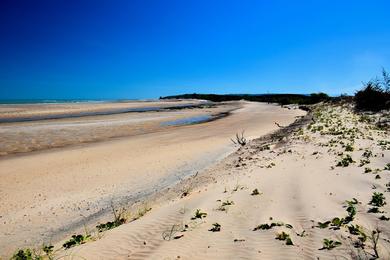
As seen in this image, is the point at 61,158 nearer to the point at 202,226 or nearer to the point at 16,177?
the point at 16,177

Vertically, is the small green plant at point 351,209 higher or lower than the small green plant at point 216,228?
higher

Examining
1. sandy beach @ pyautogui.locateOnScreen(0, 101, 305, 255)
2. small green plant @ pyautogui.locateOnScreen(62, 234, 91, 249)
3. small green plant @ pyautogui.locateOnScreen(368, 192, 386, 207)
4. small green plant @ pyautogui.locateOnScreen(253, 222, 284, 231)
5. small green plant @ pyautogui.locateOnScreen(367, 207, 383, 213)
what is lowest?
sandy beach @ pyautogui.locateOnScreen(0, 101, 305, 255)

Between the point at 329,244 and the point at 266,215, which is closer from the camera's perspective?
the point at 329,244

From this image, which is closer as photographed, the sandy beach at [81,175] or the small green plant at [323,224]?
the small green plant at [323,224]

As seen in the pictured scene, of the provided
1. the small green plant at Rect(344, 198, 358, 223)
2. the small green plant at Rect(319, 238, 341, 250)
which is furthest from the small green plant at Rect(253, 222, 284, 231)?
the small green plant at Rect(344, 198, 358, 223)

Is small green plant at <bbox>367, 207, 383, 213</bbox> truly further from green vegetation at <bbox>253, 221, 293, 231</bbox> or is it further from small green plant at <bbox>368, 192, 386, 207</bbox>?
green vegetation at <bbox>253, 221, 293, 231</bbox>

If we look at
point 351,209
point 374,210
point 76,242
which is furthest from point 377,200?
point 76,242

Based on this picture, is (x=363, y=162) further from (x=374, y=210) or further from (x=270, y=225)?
(x=270, y=225)

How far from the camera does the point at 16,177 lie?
10.8m

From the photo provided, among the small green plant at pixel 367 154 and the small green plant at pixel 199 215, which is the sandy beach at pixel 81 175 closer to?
the small green plant at pixel 199 215

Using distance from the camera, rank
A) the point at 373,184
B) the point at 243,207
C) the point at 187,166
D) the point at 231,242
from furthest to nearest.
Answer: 1. the point at 187,166
2. the point at 373,184
3. the point at 243,207
4. the point at 231,242

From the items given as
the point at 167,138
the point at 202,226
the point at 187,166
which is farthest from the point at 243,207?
the point at 167,138

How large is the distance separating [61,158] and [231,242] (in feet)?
35.8

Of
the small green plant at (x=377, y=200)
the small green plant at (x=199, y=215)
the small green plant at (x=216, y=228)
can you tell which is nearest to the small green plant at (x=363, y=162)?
the small green plant at (x=377, y=200)
